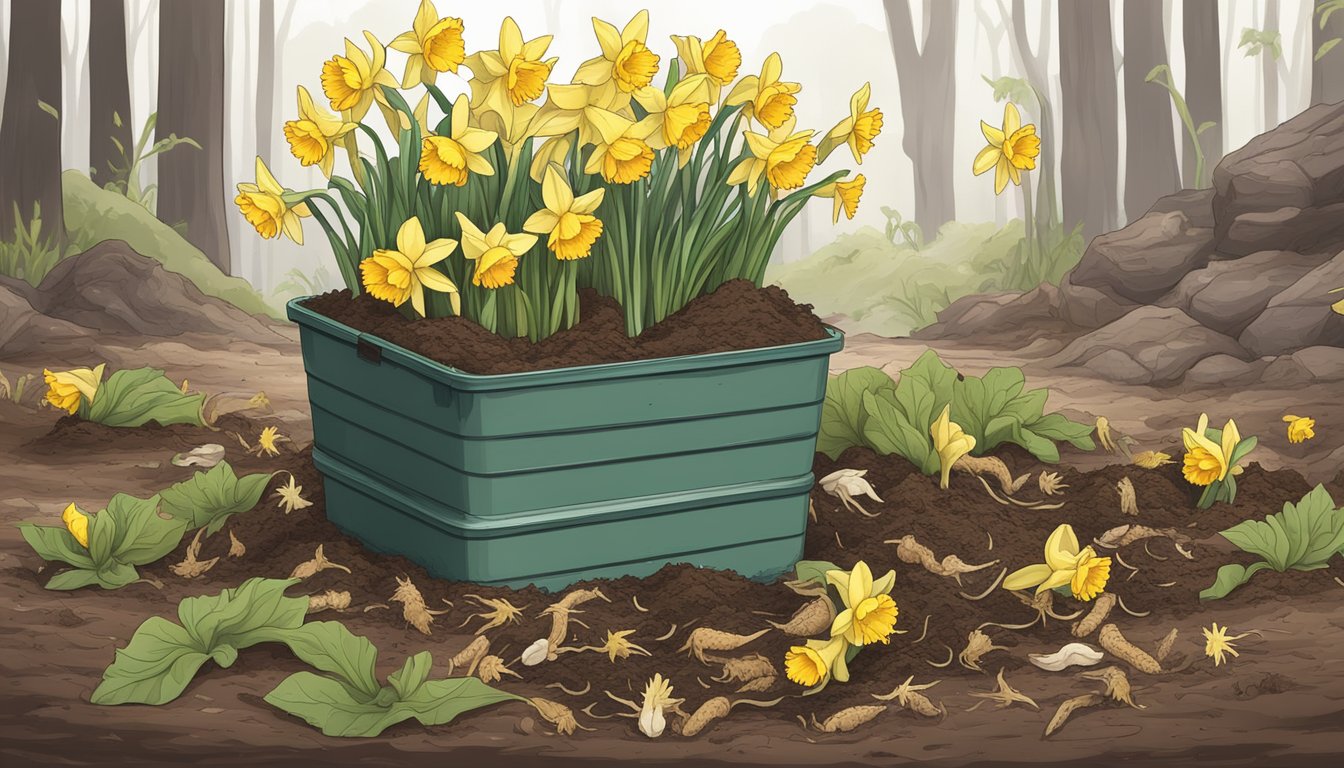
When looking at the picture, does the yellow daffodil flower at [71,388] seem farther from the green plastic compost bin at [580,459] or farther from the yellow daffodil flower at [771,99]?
the yellow daffodil flower at [771,99]

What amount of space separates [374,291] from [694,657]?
88 centimetres

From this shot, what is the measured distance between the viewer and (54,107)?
7090 millimetres

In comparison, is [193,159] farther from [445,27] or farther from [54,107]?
[445,27]

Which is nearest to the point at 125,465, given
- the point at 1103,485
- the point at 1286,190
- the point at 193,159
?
the point at 1103,485

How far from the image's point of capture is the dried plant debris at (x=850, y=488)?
12.7ft

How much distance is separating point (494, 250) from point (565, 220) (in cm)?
14

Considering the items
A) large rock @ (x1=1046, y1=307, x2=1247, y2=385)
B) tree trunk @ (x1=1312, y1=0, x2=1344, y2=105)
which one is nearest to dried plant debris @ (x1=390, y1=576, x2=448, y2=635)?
large rock @ (x1=1046, y1=307, x2=1247, y2=385)

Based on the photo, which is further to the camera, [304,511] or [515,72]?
[304,511]

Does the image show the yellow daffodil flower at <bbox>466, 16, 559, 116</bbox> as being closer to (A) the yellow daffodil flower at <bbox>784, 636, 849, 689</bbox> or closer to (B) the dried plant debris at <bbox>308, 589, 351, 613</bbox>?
(B) the dried plant debris at <bbox>308, 589, 351, 613</bbox>

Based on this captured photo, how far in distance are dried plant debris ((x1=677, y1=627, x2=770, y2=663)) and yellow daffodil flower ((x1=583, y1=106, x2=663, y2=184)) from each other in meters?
0.83

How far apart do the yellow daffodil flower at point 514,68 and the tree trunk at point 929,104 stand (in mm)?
4365

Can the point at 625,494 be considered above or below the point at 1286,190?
below

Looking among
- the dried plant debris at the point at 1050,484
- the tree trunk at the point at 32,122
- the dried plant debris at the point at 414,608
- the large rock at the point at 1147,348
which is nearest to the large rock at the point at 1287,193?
the large rock at the point at 1147,348

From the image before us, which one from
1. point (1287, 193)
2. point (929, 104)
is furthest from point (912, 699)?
point (929, 104)
